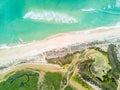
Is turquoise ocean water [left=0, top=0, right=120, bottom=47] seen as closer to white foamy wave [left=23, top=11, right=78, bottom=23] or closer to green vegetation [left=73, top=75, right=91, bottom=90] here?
white foamy wave [left=23, top=11, right=78, bottom=23]

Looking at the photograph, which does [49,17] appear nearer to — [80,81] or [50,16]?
[50,16]

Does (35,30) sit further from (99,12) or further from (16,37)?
(99,12)

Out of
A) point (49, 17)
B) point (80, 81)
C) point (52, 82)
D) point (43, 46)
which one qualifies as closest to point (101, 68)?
point (80, 81)

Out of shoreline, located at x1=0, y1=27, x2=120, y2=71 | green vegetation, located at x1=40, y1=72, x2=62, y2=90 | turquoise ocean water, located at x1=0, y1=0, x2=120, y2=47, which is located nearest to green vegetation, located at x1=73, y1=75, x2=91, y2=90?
green vegetation, located at x1=40, y1=72, x2=62, y2=90

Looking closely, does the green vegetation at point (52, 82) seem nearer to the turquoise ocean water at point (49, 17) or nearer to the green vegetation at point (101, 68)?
the green vegetation at point (101, 68)

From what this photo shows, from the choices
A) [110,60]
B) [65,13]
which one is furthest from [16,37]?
[110,60]

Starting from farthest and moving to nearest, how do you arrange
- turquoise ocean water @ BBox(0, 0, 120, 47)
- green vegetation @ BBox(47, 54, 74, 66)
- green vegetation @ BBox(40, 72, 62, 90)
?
turquoise ocean water @ BBox(0, 0, 120, 47) → green vegetation @ BBox(47, 54, 74, 66) → green vegetation @ BBox(40, 72, 62, 90)
